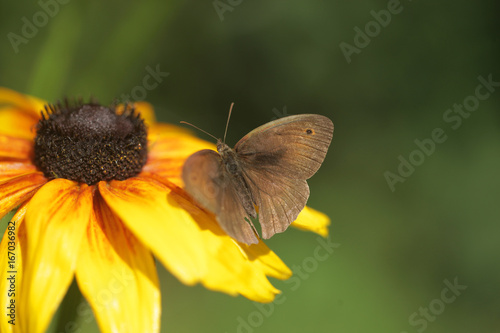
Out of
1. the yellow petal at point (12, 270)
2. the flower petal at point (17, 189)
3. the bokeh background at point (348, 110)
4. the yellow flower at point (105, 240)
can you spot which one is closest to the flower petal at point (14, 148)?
the yellow flower at point (105, 240)

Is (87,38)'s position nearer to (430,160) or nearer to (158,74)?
(158,74)

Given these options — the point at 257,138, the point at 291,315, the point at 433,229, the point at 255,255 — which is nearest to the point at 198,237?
the point at 255,255

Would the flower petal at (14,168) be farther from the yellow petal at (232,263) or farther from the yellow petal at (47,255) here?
the yellow petal at (232,263)

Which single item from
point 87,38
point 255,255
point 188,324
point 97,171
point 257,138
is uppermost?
point 257,138

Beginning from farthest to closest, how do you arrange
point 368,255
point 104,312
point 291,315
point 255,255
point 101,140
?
point 368,255, point 291,315, point 101,140, point 255,255, point 104,312

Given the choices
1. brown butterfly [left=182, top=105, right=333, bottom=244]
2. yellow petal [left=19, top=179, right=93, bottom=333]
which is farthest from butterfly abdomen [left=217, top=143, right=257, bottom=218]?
yellow petal [left=19, top=179, right=93, bottom=333]

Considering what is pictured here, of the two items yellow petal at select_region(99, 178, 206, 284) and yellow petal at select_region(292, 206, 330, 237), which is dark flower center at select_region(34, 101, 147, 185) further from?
yellow petal at select_region(292, 206, 330, 237)
